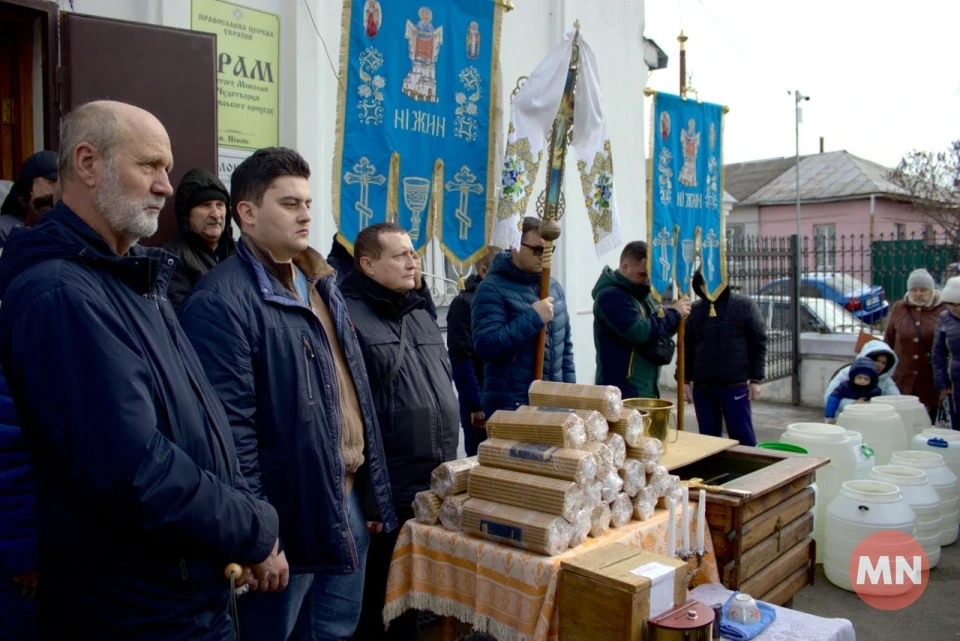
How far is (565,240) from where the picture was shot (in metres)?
7.07

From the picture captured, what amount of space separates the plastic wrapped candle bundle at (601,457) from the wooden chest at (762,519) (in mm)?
672

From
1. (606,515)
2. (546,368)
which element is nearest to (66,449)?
(606,515)

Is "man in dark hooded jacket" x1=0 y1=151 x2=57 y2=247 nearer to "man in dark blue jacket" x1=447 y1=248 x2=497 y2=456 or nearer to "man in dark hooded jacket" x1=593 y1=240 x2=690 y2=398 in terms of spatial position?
"man in dark blue jacket" x1=447 y1=248 x2=497 y2=456

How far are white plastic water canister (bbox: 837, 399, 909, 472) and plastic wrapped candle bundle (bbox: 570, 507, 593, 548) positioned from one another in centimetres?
381

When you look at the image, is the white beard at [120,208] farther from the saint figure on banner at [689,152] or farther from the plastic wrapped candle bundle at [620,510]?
the saint figure on banner at [689,152]

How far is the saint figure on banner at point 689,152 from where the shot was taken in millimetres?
5227

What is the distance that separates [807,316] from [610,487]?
9.36 meters

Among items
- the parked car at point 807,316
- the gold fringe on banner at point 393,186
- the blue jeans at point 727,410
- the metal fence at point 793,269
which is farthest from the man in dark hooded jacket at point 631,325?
the parked car at point 807,316

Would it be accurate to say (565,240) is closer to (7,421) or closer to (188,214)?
(188,214)

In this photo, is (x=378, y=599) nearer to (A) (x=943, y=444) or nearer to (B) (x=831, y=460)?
(B) (x=831, y=460)

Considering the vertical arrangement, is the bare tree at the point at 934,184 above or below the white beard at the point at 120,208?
above

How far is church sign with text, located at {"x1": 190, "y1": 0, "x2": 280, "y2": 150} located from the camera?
4.50 metres

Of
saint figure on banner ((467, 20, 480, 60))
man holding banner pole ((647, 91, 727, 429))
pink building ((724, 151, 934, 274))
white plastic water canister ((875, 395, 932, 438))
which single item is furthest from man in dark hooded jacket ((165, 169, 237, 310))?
pink building ((724, 151, 934, 274))

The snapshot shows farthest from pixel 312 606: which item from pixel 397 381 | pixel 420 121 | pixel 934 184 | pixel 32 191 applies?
pixel 934 184
